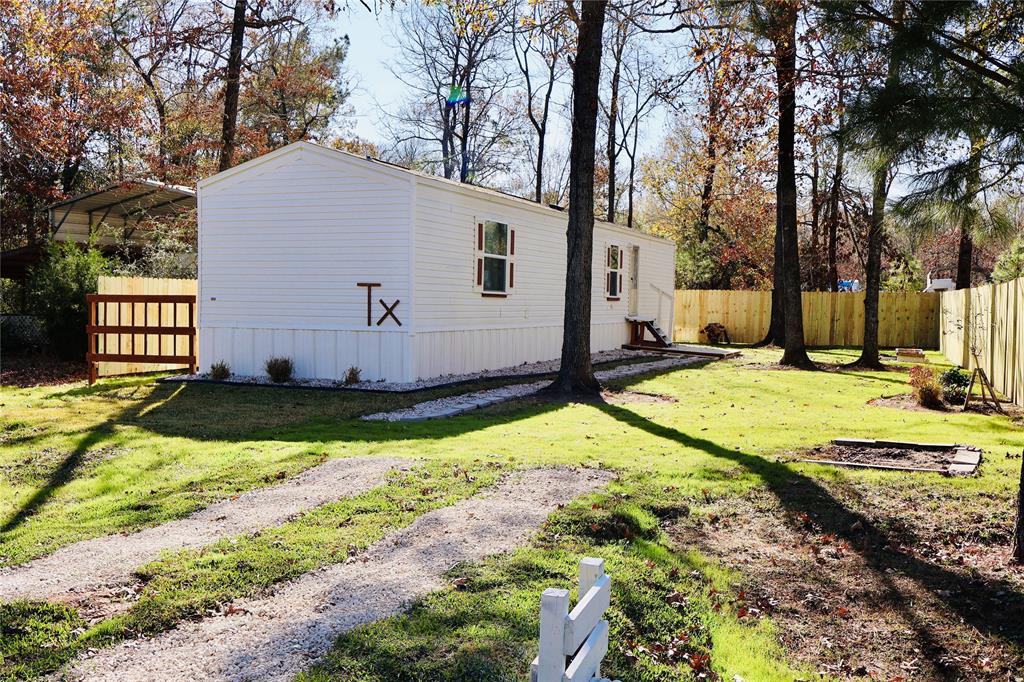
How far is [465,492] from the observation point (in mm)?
6125

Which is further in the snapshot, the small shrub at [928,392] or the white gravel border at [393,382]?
the white gravel border at [393,382]

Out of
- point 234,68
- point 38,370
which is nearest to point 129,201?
point 234,68

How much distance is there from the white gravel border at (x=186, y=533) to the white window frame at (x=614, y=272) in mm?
13180

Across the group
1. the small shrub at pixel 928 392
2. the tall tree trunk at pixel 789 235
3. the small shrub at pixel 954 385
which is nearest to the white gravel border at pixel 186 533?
the small shrub at pixel 928 392

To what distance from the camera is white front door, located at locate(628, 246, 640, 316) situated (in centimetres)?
2158

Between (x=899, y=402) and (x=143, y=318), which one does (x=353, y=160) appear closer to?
(x=143, y=318)

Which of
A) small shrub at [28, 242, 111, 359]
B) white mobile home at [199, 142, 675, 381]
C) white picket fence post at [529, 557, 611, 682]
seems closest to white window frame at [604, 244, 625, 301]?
white mobile home at [199, 142, 675, 381]

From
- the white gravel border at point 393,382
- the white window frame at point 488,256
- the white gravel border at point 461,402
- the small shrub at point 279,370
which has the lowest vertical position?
the white gravel border at point 461,402

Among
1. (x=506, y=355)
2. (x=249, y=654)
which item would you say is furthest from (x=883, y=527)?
(x=506, y=355)

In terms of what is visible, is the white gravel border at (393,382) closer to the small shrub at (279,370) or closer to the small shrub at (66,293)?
the small shrub at (279,370)

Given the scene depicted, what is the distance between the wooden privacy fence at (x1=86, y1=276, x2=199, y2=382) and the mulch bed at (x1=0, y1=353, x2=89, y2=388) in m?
0.65

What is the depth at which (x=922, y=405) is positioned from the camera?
11.3m

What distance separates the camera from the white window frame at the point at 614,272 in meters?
19.6

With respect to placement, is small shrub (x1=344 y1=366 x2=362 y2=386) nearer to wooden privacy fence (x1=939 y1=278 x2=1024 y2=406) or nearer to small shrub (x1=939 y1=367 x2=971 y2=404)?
small shrub (x1=939 y1=367 x2=971 y2=404)
